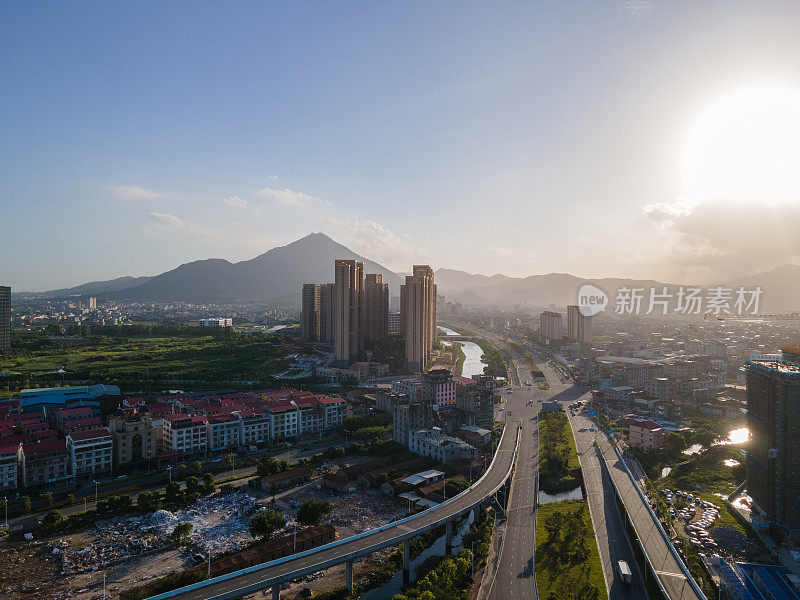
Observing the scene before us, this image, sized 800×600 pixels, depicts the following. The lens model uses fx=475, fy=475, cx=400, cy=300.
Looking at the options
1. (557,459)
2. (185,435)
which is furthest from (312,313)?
(557,459)

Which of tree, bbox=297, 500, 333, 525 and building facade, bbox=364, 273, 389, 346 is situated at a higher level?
building facade, bbox=364, 273, 389, 346

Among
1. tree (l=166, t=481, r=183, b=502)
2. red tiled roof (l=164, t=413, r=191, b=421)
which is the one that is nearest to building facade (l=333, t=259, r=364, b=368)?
red tiled roof (l=164, t=413, r=191, b=421)

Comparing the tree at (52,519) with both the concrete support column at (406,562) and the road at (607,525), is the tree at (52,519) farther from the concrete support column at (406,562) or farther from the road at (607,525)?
the road at (607,525)

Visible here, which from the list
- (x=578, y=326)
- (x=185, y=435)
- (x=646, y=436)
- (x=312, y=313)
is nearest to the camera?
(x=185, y=435)

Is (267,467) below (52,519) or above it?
above

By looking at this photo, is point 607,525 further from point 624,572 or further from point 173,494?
point 173,494

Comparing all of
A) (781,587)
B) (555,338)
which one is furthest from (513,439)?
(555,338)

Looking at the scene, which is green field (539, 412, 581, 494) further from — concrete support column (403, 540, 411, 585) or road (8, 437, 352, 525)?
road (8, 437, 352, 525)
